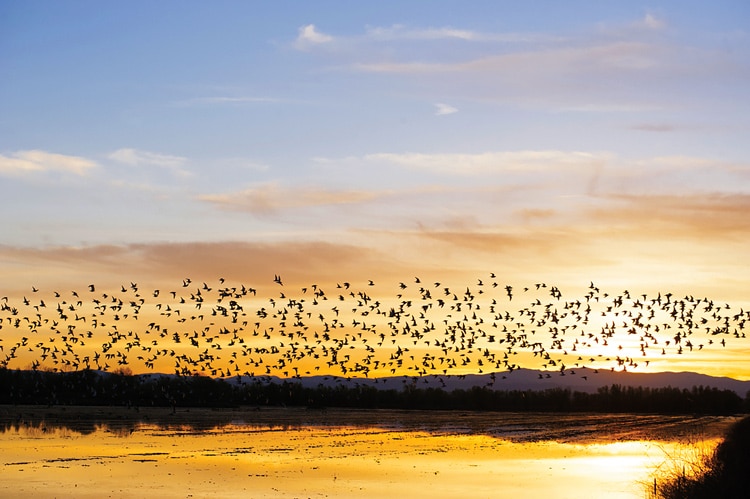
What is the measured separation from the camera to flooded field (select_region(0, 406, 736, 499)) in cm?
3791

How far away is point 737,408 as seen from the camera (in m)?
154

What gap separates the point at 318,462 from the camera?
1908 inches

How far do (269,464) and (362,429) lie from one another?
3619 cm

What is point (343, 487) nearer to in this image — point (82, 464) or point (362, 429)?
point (82, 464)

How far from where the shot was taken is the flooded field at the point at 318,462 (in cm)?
3791

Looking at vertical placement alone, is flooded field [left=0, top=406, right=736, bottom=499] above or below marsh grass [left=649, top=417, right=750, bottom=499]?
below

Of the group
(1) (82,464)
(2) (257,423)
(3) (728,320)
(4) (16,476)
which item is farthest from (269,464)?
(2) (257,423)

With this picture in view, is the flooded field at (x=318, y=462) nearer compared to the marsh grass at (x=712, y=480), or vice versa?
the marsh grass at (x=712, y=480)

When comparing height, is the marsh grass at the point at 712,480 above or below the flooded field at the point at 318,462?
above

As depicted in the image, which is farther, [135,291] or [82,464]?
[135,291]

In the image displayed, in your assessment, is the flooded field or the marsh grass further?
the flooded field

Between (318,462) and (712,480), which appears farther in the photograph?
(318,462)

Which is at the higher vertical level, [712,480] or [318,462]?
[712,480]

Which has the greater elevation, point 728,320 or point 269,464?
point 728,320
